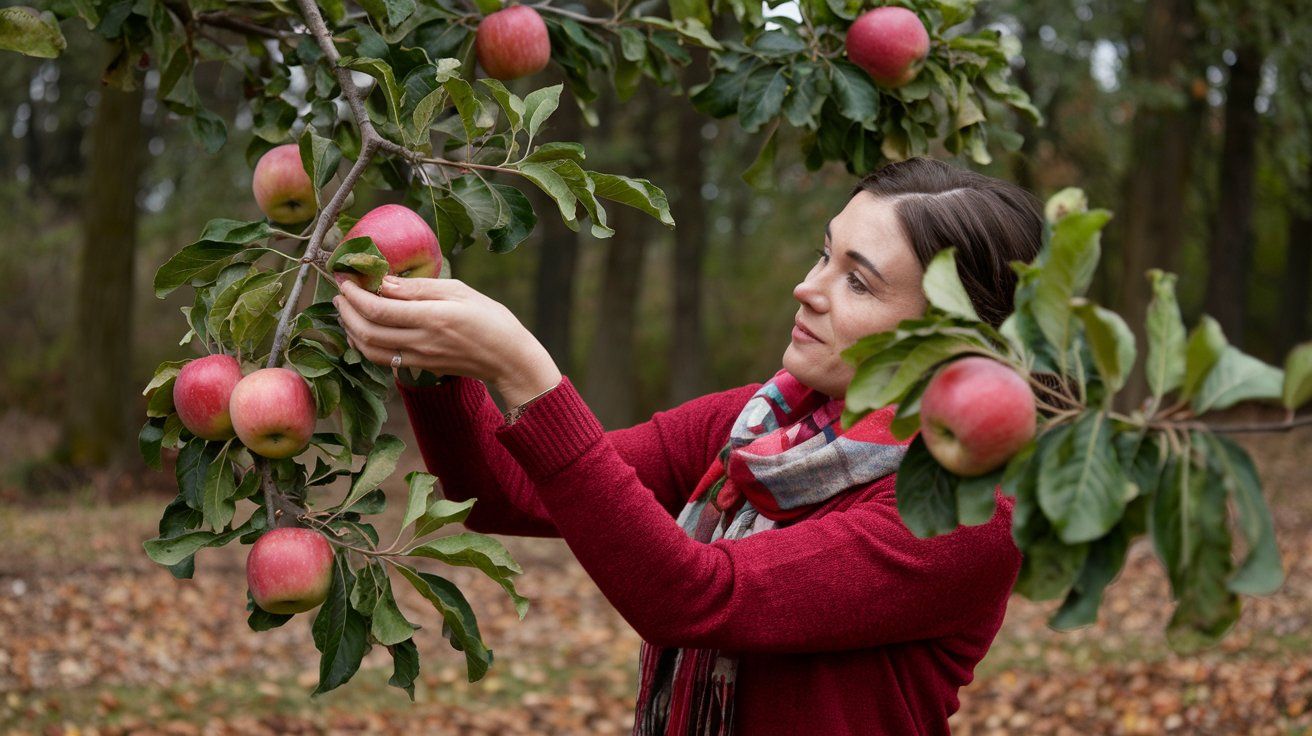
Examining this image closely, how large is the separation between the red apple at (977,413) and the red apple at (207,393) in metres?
0.83

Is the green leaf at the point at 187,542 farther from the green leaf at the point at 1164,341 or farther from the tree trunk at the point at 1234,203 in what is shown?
the tree trunk at the point at 1234,203

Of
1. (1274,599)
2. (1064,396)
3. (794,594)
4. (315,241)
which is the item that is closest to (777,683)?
(794,594)

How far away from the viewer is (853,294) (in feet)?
5.30

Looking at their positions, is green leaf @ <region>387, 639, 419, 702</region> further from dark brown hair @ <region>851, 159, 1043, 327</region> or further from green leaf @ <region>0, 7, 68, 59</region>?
green leaf @ <region>0, 7, 68, 59</region>

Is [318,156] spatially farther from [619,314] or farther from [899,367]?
[619,314]

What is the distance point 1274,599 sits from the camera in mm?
6160

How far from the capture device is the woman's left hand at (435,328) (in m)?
1.32

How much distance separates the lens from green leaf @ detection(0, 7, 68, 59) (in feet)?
5.75

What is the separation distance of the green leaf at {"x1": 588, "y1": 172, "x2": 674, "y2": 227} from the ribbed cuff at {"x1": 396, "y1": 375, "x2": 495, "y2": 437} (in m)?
0.33

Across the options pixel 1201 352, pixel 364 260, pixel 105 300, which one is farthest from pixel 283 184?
pixel 105 300

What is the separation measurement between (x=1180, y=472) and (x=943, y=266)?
0.93 feet

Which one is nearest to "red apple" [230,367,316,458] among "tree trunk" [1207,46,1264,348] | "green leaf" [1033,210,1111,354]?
"green leaf" [1033,210,1111,354]

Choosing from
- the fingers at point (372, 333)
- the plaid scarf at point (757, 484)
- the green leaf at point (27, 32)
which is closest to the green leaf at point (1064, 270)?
the plaid scarf at point (757, 484)

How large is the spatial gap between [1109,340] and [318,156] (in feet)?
3.31
